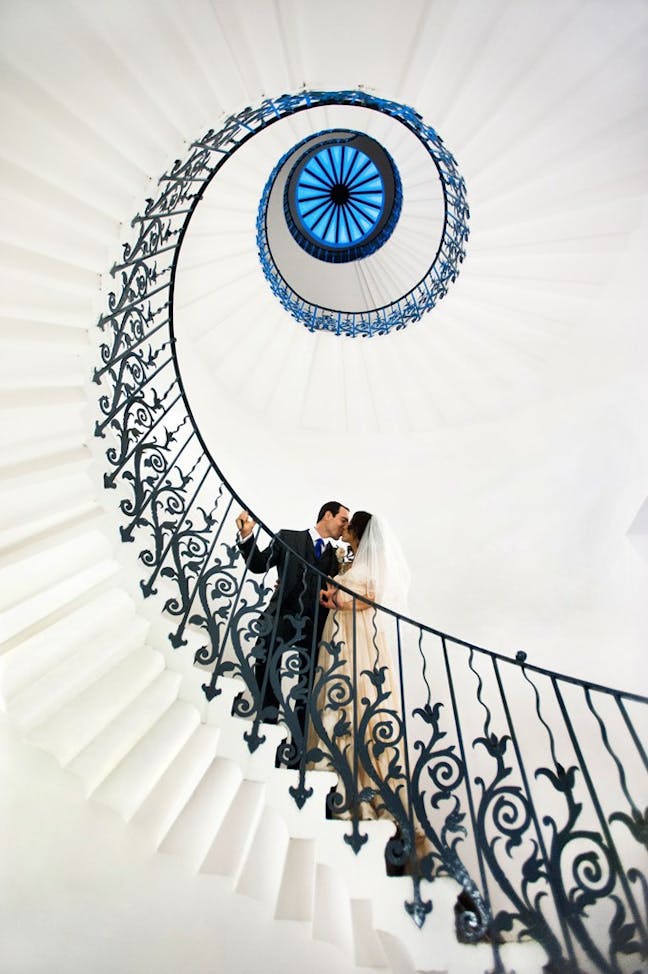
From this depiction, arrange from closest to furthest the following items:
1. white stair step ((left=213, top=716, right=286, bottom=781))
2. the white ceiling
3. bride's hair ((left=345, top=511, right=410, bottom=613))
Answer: white stair step ((left=213, top=716, right=286, bottom=781)), the white ceiling, bride's hair ((left=345, top=511, right=410, bottom=613))

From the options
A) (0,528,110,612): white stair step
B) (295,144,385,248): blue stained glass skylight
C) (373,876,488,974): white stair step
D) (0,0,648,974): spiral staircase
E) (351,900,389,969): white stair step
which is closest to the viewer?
(373,876,488,974): white stair step

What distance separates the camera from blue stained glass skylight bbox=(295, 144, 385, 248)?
9.31m

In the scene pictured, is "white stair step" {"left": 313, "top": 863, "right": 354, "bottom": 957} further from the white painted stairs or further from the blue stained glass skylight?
the blue stained glass skylight

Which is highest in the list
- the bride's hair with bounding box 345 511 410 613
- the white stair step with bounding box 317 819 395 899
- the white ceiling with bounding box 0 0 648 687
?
the white ceiling with bounding box 0 0 648 687

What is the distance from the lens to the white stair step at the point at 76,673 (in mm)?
3205

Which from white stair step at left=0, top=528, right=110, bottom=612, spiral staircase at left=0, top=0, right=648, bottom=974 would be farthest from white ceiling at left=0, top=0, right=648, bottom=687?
white stair step at left=0, top=528, right=110, bottom=612

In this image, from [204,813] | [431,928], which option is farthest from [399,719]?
[204,813]

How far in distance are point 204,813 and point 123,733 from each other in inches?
23.6

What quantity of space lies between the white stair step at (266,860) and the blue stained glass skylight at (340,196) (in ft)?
27.8

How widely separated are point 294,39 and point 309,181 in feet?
18.6

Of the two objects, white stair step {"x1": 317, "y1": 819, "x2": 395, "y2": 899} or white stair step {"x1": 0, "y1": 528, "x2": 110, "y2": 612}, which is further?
white stair step {"x1": 0, "y1": 528, "x2": 110, "y2": 612}

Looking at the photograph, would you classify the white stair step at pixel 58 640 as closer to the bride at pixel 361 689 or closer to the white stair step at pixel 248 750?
the white stair step at pixel 248 750

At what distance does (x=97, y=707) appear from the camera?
3.31 metres

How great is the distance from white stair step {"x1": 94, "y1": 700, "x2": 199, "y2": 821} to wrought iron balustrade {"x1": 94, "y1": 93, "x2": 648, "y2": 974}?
271 millimetres
